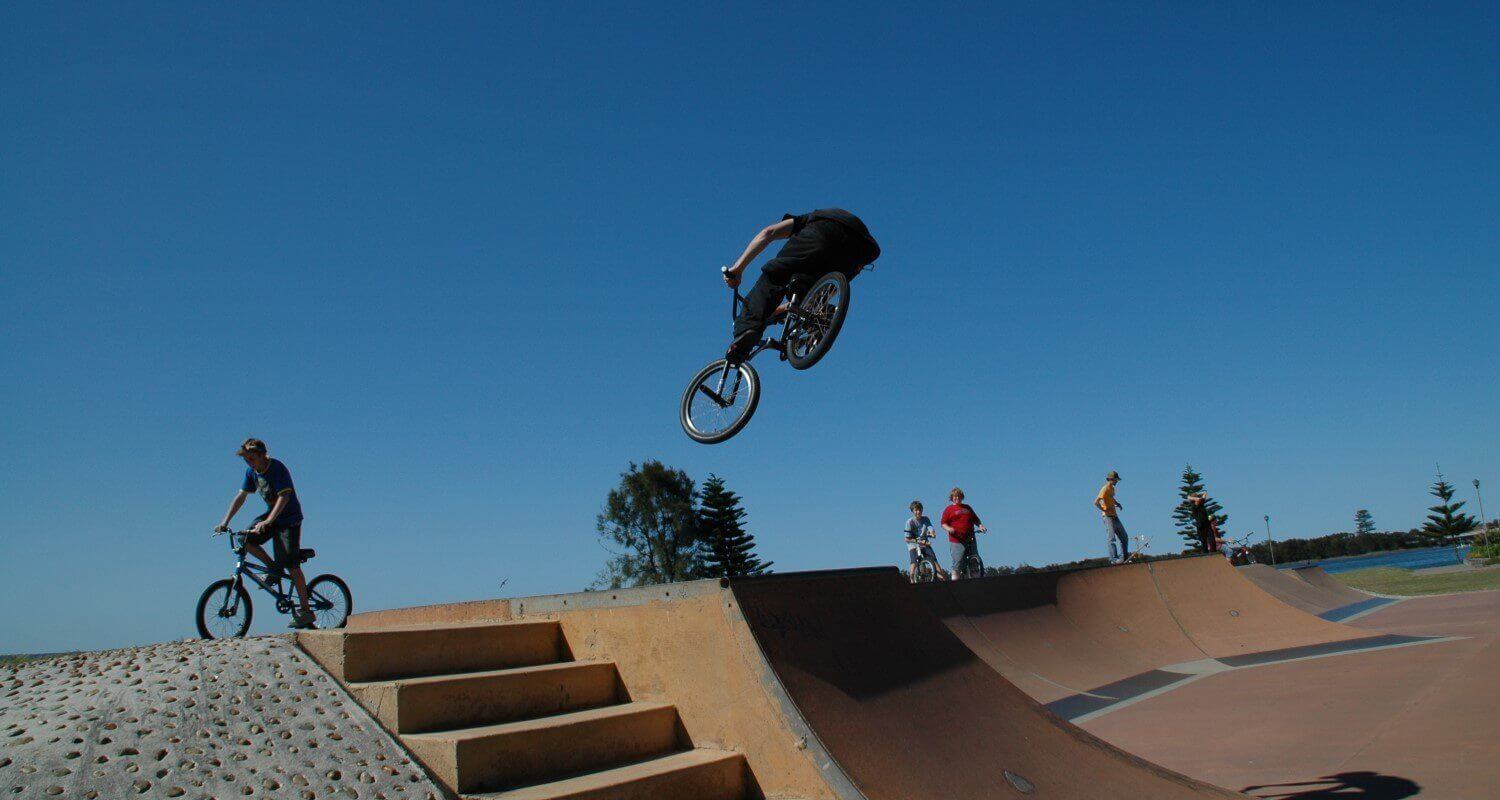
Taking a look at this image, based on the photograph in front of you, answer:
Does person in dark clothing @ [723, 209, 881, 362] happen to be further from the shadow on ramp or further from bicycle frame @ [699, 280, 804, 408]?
the shadow on ramp

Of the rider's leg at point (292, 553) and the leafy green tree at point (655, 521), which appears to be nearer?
the rider's leg at point (292, 553)

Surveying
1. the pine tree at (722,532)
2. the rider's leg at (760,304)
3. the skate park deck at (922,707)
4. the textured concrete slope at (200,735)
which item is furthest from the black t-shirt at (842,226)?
the pine tree at (722,532)

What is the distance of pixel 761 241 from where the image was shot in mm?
6324

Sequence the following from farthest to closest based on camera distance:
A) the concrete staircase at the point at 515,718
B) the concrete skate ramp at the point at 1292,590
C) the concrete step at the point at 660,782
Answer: the concrete skate ramp at the point at 1292,590
the concrete staircase at the point at 515,718
the concrete step at the point at 660,782

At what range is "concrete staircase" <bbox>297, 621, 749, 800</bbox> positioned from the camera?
3391 millimetres

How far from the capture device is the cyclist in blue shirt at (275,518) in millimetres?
6734

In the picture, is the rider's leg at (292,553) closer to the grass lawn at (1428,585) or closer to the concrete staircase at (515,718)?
the concrete staircase at (515,718)

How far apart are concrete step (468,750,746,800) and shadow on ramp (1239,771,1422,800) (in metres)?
2.68

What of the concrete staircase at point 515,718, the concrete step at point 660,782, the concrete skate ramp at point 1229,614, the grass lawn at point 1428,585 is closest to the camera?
the concrete step at point 660,782

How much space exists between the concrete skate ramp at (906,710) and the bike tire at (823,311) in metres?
1.70

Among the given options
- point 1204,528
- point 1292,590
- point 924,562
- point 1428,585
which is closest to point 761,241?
point 924,562

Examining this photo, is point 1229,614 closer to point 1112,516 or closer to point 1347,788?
point 1112,516

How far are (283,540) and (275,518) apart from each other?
235 mm

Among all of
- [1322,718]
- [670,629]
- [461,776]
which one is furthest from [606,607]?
[1322,718]
